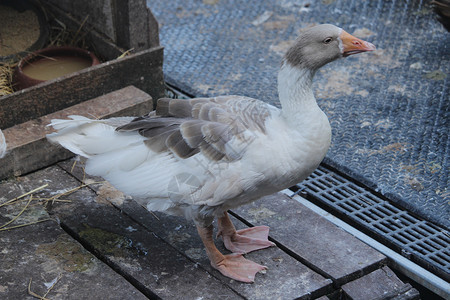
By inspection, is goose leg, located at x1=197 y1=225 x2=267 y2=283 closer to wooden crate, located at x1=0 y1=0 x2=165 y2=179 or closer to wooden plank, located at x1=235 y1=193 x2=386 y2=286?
wooden plank, located at x1=235 y1=193 x2=386 y2=286

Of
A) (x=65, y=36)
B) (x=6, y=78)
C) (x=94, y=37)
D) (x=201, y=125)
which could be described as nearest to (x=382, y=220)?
(x=201, y=125)

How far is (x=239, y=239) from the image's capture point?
10.2 feet

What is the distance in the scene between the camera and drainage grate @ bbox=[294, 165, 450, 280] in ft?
10.1

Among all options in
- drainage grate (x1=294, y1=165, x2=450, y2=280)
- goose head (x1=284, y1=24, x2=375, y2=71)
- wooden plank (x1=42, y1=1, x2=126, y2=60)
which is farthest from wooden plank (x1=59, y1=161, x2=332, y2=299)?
wooden plank (x1=42, y1=1, x2=126, y2=60)

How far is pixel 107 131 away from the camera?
2973mm

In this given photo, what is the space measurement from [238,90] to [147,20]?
85 cm

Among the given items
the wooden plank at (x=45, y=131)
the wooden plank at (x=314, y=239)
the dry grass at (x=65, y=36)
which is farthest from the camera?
the dry grass at (x=65, y=36)

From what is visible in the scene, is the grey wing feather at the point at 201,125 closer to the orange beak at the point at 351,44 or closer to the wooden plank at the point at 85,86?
the orange beak at the point at 351,44

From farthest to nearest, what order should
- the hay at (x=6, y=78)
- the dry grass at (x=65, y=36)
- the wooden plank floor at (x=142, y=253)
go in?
the dry grass at (x=65, y=36), the hay at (x=6, y=78), the wooden plank floor at (x=142, y=253)

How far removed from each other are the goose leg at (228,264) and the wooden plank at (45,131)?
1.24 m

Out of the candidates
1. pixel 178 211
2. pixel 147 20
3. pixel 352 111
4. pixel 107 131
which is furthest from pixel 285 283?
pixel 147 20

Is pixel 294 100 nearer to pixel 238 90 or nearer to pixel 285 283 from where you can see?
pixel 285 283

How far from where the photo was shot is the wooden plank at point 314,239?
2982 mm

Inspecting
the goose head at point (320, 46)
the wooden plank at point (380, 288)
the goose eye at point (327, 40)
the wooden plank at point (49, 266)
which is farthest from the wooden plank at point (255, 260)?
the goose eye at point (327, 40)
